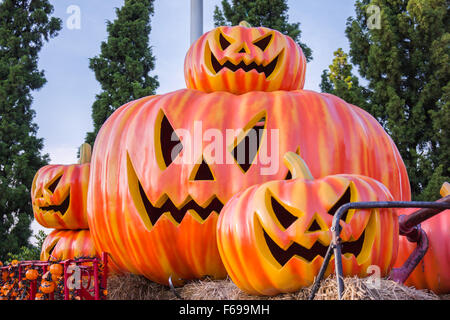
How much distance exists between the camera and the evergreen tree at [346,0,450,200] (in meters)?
9.52

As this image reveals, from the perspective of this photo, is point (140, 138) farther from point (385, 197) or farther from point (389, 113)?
point (389, 113)

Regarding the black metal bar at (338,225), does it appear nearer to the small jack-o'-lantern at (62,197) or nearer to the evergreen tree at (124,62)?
the small jack-o'-lantern at (62,197)

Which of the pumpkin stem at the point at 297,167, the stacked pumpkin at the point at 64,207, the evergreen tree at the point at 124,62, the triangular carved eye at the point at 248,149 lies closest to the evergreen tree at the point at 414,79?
the evergreen tree at the point at 124,62

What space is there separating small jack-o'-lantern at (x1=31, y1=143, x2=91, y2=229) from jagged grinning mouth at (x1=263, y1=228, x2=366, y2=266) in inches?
108

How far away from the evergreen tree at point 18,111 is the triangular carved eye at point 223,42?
6.86 metres

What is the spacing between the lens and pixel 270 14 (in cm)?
1063

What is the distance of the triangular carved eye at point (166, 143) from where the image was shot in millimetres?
3271

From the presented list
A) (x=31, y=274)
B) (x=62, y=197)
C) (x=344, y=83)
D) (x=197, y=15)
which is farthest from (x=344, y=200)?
(x=344, y=83)

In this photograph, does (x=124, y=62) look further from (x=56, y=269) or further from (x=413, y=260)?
(x=413, y=260)

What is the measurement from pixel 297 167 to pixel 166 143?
106 centimetres

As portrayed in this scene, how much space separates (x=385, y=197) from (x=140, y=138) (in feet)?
5.44

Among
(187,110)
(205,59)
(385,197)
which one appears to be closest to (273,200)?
(385,197)
